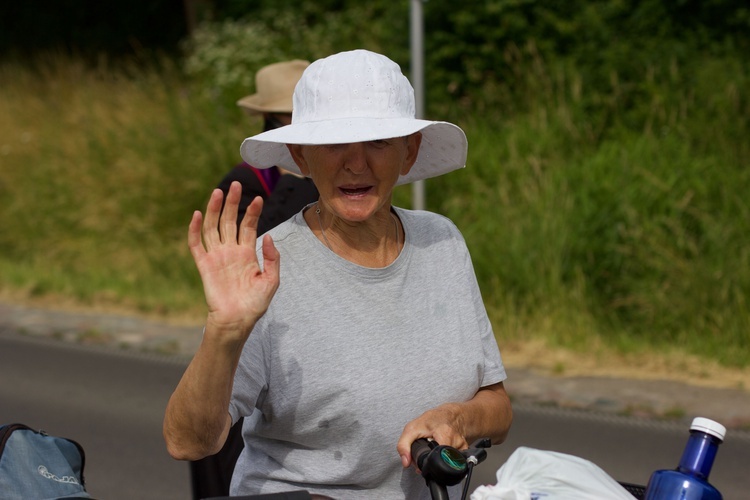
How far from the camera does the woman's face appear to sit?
215 centimetres

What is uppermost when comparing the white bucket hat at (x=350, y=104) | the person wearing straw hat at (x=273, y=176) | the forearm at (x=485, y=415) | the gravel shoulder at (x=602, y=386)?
the white bucket hat at (x=350, y=104)

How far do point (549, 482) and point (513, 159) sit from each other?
24.2 feet

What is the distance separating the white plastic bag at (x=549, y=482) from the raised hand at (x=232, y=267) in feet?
1.72

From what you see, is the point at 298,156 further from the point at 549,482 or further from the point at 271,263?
the point at 549,482

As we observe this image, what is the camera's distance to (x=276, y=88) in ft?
14.7

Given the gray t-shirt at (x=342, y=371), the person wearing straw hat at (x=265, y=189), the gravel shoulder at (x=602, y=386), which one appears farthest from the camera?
the gravel shoulder at (x=602, y=386)

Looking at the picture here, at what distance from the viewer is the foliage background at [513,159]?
295 inches

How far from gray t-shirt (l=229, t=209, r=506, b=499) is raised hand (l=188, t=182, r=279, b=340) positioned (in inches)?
6.7

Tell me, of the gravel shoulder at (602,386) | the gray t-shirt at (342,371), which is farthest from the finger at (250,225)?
the gravel shoulder at (602,386)

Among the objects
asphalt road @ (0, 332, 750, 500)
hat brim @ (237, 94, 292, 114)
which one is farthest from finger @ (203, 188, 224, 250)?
asphalt road @ (0, 332, 750, 500)

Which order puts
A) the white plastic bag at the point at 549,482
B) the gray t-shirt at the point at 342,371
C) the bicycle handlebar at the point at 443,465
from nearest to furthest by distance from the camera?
the white plastic bag at the point at 549,482, the bicycle handlebar at the point at 443,465, the gray t-shirt at the point at 342,371

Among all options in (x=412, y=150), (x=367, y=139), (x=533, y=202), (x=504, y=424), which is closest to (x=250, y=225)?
(x=367, y=139)

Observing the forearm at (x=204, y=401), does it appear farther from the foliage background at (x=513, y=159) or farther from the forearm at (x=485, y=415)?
the foliage background at (x=513, y=159)

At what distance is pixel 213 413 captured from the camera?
6.27 feet
